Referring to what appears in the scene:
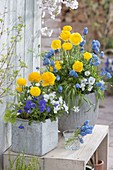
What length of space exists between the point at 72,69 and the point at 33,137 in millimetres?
442

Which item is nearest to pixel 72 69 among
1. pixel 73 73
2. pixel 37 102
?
pixel 73 73

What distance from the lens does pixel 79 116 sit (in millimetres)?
2949

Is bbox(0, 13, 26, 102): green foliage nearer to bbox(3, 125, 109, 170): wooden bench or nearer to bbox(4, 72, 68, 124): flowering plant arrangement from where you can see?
bbox(4, 72, 68, 124): flowering plant arrangement

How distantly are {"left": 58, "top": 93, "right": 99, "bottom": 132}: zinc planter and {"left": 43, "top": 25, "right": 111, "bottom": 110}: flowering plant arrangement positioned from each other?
4 cm

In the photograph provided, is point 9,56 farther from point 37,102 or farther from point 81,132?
point 81,132

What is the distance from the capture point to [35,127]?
266 cm

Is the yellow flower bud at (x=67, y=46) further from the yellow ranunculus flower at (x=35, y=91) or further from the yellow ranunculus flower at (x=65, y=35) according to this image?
the yellow ranunculus flower at (x=35, y=91)

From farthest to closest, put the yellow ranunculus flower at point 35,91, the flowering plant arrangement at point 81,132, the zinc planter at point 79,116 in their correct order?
the zinc planter at point 79,116
the flowering plant arrangement at point 81,132
the yellow ranunculus flower at point 35,91

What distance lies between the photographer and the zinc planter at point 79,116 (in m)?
2.94

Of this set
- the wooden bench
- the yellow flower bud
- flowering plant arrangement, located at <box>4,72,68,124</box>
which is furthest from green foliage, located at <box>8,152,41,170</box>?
the yellow flower bud

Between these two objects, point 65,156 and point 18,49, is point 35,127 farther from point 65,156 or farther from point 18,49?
point 18,49

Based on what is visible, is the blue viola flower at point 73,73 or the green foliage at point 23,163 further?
the blue viola flower at point 73,73

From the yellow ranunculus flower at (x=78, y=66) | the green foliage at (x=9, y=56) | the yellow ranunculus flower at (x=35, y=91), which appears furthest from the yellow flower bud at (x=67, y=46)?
the yellow ranunculus flower at (x=35, y=91)

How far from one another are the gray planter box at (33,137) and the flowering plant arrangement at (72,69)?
0.22m
